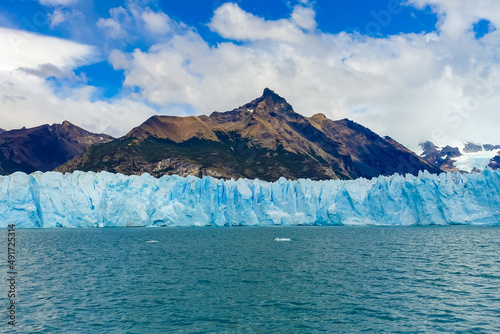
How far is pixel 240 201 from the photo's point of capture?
95312 millimetres

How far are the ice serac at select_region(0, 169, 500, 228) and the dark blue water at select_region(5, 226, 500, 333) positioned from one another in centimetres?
4378

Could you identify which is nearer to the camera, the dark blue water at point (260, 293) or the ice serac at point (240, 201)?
the dark blue water at point (260, 293)

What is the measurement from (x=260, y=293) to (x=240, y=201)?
70818 millimetres

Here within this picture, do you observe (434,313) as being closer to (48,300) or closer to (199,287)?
(199,287)

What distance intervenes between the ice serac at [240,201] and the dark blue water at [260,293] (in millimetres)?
43777

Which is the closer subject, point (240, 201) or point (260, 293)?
point (260, 293)

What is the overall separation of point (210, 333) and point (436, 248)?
39.2 metres

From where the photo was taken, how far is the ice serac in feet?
269

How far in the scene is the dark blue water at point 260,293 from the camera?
18.5 metres

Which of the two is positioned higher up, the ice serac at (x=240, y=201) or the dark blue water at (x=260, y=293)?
the ice serac at (x=240, y=201)

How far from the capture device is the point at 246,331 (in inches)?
685

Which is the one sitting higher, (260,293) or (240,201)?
(240,201)

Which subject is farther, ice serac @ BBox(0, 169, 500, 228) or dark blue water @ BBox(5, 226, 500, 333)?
ice serac @ BBox(0, 169, 500, 228)

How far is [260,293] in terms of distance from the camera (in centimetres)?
2456
